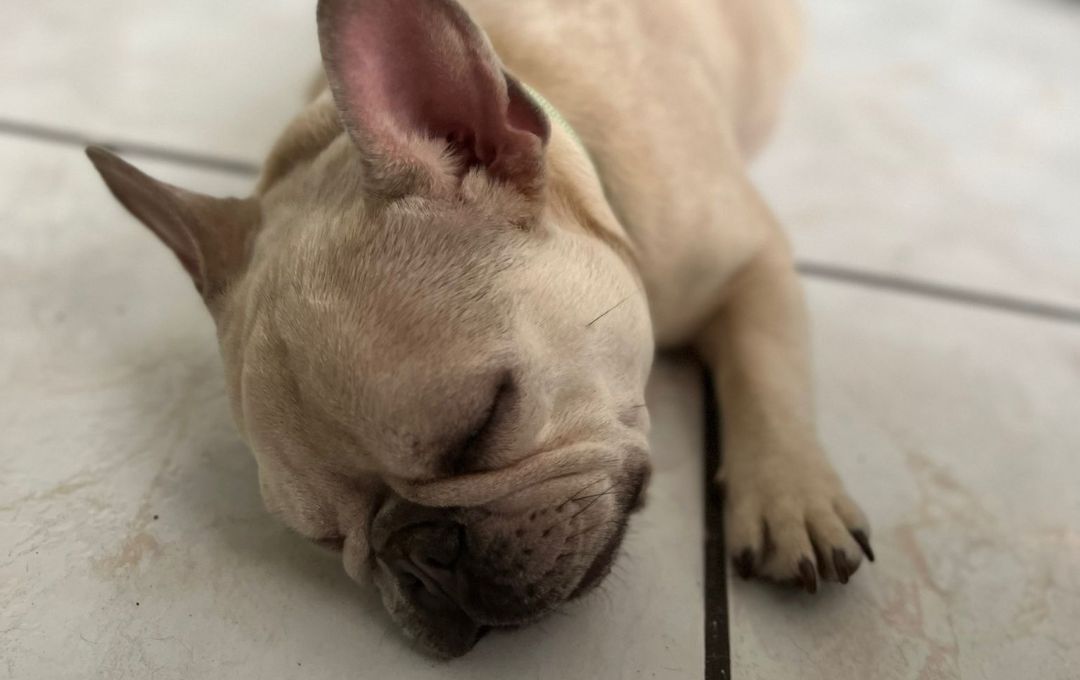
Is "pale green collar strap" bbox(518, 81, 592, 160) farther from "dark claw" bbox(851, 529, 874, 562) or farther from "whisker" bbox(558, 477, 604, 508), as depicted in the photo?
"dark claw" bbox(851, 529, 874, 562)

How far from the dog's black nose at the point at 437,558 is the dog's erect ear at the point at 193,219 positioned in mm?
530

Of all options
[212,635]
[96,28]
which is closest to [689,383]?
[212,635]

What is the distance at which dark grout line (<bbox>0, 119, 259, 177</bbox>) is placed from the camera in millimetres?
2291

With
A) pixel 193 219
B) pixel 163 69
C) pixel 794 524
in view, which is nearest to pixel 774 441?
pixel 794 524

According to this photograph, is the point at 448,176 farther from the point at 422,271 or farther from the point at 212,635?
the point at 212,635

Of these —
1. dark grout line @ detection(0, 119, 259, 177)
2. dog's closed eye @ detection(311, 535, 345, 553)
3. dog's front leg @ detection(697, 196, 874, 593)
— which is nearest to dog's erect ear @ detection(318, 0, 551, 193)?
dog's closed eye @ detection(311, 535, 345, 553)

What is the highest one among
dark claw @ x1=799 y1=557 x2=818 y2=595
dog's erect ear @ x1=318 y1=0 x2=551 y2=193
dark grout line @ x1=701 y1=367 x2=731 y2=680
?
dog's erect ear @ x1=318 y1=0 x2=551 y2=193

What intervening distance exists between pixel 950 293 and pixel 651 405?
0.86m

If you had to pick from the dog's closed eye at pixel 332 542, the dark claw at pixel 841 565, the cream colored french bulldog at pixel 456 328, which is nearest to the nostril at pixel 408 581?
the cream colored french bulldog at pixel 456 328

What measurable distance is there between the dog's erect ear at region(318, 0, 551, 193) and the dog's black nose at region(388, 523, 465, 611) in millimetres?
486

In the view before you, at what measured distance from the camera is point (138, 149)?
7.56 ft

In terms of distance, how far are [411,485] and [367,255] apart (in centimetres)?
33

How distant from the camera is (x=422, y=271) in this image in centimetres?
117

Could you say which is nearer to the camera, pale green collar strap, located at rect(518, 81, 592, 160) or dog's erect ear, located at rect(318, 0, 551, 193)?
dog's erect ear, located at rect(318, 0, 551, 193)
